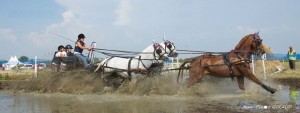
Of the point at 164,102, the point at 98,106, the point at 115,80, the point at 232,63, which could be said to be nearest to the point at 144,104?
the point at 164,102

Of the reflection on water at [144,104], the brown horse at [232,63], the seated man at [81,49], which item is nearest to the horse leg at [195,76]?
the brown horse at [232,63]

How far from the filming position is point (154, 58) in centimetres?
1354

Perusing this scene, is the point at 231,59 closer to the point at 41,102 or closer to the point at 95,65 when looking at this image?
the point at 95,65

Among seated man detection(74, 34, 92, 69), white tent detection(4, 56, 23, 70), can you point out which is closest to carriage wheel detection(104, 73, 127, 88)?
seated man detection(74, 34, 92, 69)

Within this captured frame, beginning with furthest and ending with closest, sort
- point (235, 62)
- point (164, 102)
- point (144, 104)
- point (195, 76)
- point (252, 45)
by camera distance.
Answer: point (195, 76) < point (252, 45) < point (235, 62) < point (164, 102) < point (144, 104)

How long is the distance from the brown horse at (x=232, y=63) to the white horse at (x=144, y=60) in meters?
0.94

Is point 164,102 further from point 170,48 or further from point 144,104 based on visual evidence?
point 170,48

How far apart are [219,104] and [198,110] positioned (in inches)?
56.5

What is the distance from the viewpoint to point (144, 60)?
44.7 ft

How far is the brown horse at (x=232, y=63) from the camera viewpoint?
13055 mm

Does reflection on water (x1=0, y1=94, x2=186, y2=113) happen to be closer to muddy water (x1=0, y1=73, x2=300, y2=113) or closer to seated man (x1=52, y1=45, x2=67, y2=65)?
muddy water (x1=0, y1=73, x2=300, y2=113)

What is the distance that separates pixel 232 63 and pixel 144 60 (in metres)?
2.85

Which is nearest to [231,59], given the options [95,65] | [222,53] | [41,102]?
[222,53]

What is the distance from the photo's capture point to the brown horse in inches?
514
